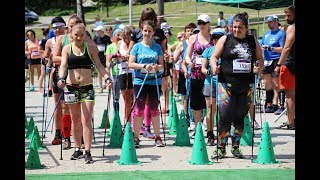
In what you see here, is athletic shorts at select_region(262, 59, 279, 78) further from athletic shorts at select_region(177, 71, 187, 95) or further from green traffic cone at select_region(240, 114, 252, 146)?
green traffic cone at select_region(240, 114, 252, 146)

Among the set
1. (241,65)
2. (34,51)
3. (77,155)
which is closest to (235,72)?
(241,65)

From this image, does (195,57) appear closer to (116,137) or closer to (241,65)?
(116,137)

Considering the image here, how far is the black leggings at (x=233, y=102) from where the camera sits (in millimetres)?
9461

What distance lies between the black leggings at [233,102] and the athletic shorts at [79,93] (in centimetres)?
172

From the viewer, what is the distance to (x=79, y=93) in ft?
31.0

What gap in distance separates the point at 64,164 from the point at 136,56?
2158 mm

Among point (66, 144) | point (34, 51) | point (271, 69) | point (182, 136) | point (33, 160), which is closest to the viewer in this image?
point (33, 160)

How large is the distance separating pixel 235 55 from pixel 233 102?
2.06ft

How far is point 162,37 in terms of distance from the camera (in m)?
11.6

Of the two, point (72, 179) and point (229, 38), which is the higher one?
point (229, 38)

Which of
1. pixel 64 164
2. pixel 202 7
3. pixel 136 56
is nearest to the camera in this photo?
pixel 64 164

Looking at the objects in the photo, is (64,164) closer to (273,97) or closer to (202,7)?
(273,97)
